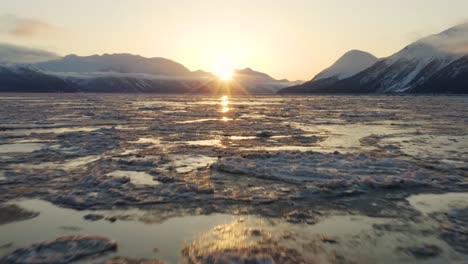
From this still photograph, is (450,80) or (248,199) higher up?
(248,199)

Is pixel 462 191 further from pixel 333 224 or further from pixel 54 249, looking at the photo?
pixel 54 249

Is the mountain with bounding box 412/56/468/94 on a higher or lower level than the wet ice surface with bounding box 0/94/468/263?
lower

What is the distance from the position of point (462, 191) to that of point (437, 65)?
648 feet

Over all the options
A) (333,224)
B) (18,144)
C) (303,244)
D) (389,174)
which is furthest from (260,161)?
(18,144)

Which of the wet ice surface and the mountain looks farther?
the mountain

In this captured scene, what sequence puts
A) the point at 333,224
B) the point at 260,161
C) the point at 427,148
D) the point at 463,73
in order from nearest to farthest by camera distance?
the point at 333,224 < the point at 260,161 < the point at 427,148 < the point at 463,73

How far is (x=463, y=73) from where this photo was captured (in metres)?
166

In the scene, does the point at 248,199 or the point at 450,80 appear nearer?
the point at 248,199

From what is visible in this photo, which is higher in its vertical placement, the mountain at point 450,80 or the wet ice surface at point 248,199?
the wet ice surface at point 248,199

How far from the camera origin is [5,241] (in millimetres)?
6582

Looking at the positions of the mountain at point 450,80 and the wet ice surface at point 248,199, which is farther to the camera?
the mountain at point 450,80

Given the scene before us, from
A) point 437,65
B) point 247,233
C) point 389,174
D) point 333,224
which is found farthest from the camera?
point 437,65

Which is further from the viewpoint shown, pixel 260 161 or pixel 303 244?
pixel 260 161

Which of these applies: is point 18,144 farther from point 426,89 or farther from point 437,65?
point 437,65
